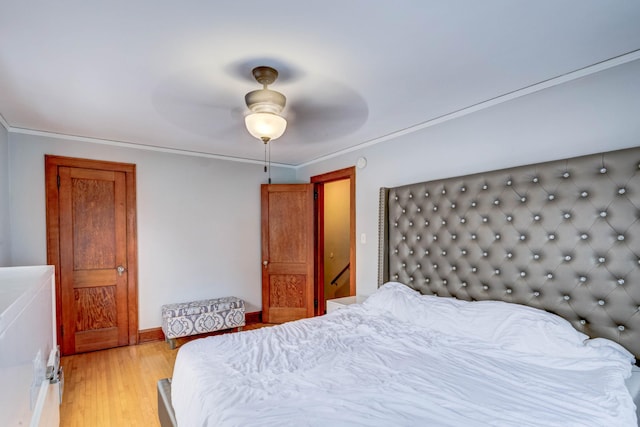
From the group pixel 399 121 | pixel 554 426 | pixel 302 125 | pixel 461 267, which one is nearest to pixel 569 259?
pixel 461 267

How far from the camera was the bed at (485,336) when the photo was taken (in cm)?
128

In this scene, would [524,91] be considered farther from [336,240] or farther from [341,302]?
[336,240]

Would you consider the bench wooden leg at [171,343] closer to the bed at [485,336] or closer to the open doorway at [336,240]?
the bed at [485,336]

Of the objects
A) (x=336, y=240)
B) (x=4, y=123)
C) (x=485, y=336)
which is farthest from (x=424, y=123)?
(x=4, y=123)

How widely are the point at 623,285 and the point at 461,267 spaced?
94 centimetres

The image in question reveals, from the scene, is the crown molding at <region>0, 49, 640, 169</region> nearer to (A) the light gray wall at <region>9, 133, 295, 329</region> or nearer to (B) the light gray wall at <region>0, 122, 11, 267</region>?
(A) the light gray wall at <region>9, 133, 295, 329</region>

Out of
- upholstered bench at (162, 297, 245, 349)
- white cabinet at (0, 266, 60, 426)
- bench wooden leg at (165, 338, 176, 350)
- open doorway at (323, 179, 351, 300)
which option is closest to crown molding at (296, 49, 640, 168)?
open doorway at (323, 179, 351, 300)

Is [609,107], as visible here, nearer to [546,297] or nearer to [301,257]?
[546,297]

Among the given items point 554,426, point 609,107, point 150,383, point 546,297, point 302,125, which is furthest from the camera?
point 302,125

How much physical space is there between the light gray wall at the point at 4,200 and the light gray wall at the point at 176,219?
91mm

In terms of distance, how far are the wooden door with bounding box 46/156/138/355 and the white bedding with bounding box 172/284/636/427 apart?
86.9 inches

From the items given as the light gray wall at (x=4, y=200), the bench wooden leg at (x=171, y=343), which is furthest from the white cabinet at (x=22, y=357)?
the bench wooden leg at (x=171, y=343)

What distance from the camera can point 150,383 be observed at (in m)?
2.83

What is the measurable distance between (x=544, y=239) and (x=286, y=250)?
314 centimetres
